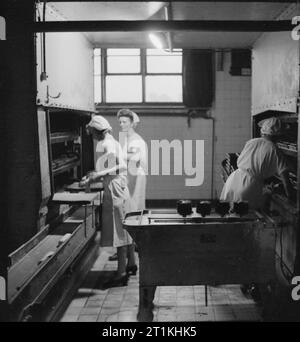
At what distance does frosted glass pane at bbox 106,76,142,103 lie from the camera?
9.66 metres

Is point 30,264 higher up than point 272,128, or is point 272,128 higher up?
point 272,128

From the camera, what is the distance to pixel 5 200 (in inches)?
169

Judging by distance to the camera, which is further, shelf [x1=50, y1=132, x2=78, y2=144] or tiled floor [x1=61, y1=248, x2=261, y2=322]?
shelf [x1=50, y1=132, x2=78, y2=144]

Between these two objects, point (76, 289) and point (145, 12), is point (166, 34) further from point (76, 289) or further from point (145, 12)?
point (76, 289)

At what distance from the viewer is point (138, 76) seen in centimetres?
965

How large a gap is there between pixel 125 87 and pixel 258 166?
510 cm

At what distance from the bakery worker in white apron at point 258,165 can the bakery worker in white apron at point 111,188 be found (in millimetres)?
1312

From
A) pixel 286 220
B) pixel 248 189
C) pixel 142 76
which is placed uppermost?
pixel 142 76

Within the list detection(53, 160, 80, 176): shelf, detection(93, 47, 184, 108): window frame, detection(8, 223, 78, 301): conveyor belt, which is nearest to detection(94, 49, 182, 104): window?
detection(93, 47, 184, 108): window frame

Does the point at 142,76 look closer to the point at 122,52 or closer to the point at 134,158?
the point at 122,52

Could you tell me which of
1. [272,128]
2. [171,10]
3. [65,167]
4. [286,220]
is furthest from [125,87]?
[286,220]

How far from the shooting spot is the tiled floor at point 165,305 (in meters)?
4.39

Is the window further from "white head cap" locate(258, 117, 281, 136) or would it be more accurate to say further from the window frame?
"white head cap" locate(258, 117, 281, 136)

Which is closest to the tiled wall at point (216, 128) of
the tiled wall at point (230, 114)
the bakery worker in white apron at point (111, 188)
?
the tiled wall at point (230, 114)
